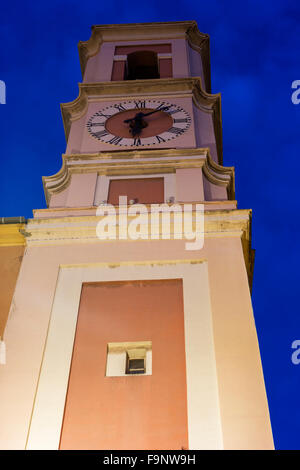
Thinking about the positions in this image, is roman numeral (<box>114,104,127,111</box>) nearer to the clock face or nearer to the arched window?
the clock face

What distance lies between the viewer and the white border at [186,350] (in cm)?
932

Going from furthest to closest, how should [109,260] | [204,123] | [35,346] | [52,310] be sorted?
[204,123] < [109,260] < [52,310] < [35,346]

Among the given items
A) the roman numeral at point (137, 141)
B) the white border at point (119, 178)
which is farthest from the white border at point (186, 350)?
the roman numeral at point (137, 141)

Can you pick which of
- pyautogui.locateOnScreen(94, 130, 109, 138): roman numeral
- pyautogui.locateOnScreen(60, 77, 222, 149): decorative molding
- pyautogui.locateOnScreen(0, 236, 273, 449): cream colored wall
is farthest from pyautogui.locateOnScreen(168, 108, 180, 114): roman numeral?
pyautogui.locateOnScreen(0, 236, 273, 449): cream colored wall

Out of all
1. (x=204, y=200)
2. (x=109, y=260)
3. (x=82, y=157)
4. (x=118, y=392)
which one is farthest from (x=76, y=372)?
(x=82, y=157)

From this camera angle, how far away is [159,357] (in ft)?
34.0

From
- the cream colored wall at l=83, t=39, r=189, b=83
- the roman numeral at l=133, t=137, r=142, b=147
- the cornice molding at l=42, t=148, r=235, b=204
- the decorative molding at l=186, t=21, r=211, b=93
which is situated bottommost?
the cornice molding at l=42, t=148, r=235, b=204

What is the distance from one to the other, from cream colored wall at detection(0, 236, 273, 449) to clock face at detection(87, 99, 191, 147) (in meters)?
4.46

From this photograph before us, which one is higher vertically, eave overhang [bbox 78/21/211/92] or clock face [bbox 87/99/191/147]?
eave overhang [bbox 78/21/211/92]

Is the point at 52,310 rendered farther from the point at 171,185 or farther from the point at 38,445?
the point at 171,185

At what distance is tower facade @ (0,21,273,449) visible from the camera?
31.0 ft

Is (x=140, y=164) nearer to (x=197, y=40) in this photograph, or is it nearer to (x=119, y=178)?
(x=119, y=178)

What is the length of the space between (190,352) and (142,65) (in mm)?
13406

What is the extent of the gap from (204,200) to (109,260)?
9.74 ft
